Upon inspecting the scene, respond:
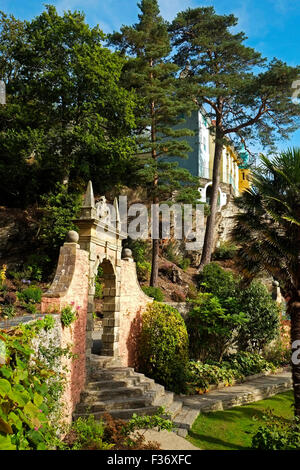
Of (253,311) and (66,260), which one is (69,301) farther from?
(253,311)

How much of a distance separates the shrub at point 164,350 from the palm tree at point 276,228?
3.05 m

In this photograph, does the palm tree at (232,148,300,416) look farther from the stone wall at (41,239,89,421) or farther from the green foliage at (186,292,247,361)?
the stone wall at (41,239,89,421)

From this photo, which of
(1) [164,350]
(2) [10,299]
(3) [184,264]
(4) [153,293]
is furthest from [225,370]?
(3) [184,264]

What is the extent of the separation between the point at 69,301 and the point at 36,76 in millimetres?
14054

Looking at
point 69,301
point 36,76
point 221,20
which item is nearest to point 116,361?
point 69,301

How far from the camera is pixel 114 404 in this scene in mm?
8117

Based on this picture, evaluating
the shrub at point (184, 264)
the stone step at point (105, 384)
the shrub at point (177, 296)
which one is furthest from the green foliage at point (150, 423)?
the shrub at point (184, 264)

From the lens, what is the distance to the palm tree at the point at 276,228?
8631 millimetres

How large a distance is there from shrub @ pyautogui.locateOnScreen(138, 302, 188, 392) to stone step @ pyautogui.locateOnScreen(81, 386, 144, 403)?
2.21m

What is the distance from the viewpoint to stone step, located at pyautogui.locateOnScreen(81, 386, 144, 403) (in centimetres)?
813

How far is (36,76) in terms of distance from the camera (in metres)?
17.5

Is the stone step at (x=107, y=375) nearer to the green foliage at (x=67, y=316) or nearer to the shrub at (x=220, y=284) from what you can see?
the green foliage at (x=67, y=316)

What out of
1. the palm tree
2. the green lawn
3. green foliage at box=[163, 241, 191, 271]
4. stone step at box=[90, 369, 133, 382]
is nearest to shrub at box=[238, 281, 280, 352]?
the green lawn

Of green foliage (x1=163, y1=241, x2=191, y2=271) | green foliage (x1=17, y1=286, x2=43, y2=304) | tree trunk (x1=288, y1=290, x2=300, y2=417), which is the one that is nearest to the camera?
tree trunk (x1=288, y1=290, x2=300, y2=417)
